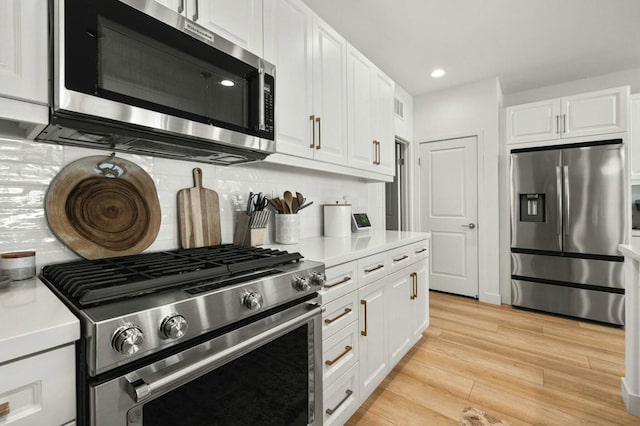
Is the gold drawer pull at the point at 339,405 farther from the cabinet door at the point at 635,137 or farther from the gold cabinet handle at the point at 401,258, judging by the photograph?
the cabinet door at the point at 635,137

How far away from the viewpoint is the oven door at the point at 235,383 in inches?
28.1

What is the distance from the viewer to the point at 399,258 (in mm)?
2168

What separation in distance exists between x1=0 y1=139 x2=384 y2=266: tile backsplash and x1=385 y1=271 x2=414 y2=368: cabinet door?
689 millimetres

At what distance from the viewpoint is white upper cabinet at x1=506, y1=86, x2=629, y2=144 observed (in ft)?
9.92

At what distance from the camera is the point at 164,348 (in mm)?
787

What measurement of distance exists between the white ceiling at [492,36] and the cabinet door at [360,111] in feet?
1.53

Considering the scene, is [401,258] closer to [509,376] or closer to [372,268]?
[372,268]

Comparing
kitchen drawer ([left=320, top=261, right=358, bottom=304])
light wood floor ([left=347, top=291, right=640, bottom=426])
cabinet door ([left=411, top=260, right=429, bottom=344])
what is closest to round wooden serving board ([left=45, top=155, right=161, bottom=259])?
kitchen drawer ([left=320, top=261, right=358, bottom=304])

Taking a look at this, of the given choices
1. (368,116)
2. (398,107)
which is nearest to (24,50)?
(368,116)

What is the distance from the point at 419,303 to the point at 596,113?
2.73m

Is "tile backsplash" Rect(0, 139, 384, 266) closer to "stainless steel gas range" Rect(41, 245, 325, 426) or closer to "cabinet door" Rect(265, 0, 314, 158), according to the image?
→ "stainless steel gas range" Rect(41, 245, 325, 426)

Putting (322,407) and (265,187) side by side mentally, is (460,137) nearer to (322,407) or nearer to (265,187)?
(265,187)

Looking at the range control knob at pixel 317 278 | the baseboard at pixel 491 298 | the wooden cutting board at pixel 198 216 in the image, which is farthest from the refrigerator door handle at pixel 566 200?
the wooden cutting board at pixel 198 216

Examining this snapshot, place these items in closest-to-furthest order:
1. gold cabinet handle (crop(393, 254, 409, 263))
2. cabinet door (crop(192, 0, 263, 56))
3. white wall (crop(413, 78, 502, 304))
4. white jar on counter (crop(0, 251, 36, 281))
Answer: white jar on counter (crop(0, 251, 36, 281))
cabinet door (crop(192, 0, 263, 56))
gold cabinet handle (crop(393, 254, 409, 263))
white wall (crop(413, 78, 502, 304))
